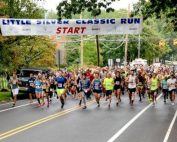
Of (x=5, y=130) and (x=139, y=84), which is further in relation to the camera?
(x=139, y=84)

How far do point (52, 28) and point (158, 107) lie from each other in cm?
900

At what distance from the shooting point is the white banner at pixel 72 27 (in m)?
29.5

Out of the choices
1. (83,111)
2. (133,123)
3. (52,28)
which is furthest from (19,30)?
(133,123)

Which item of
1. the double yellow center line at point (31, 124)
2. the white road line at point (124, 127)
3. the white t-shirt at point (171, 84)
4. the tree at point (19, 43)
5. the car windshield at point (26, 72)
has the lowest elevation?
the white road line at point (124, 127)

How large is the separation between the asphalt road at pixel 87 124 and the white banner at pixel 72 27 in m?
6.33

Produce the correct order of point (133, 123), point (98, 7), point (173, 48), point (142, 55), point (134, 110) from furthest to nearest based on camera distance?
1. point (173, 48)
2. point (142, 55)
3. point (134, 110)
4. point (98, 7)
5. point (133, 123)

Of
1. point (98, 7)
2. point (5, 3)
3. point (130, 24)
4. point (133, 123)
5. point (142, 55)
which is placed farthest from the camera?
point (142, 55)

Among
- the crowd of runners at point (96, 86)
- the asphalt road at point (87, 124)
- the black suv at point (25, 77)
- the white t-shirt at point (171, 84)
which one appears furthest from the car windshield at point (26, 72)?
the white t-shirt at point (171, 84)

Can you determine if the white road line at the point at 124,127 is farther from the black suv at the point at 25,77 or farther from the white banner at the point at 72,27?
the black suv at the point at 25,77

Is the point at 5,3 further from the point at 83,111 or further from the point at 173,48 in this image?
the point at 173,48

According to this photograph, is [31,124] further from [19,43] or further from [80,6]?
[19,43]

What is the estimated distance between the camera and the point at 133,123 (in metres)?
17.8

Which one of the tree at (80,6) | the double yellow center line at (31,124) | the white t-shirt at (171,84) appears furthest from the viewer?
the white t-shirt at (171,84)

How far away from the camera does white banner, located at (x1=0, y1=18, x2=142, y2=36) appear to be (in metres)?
29.5
